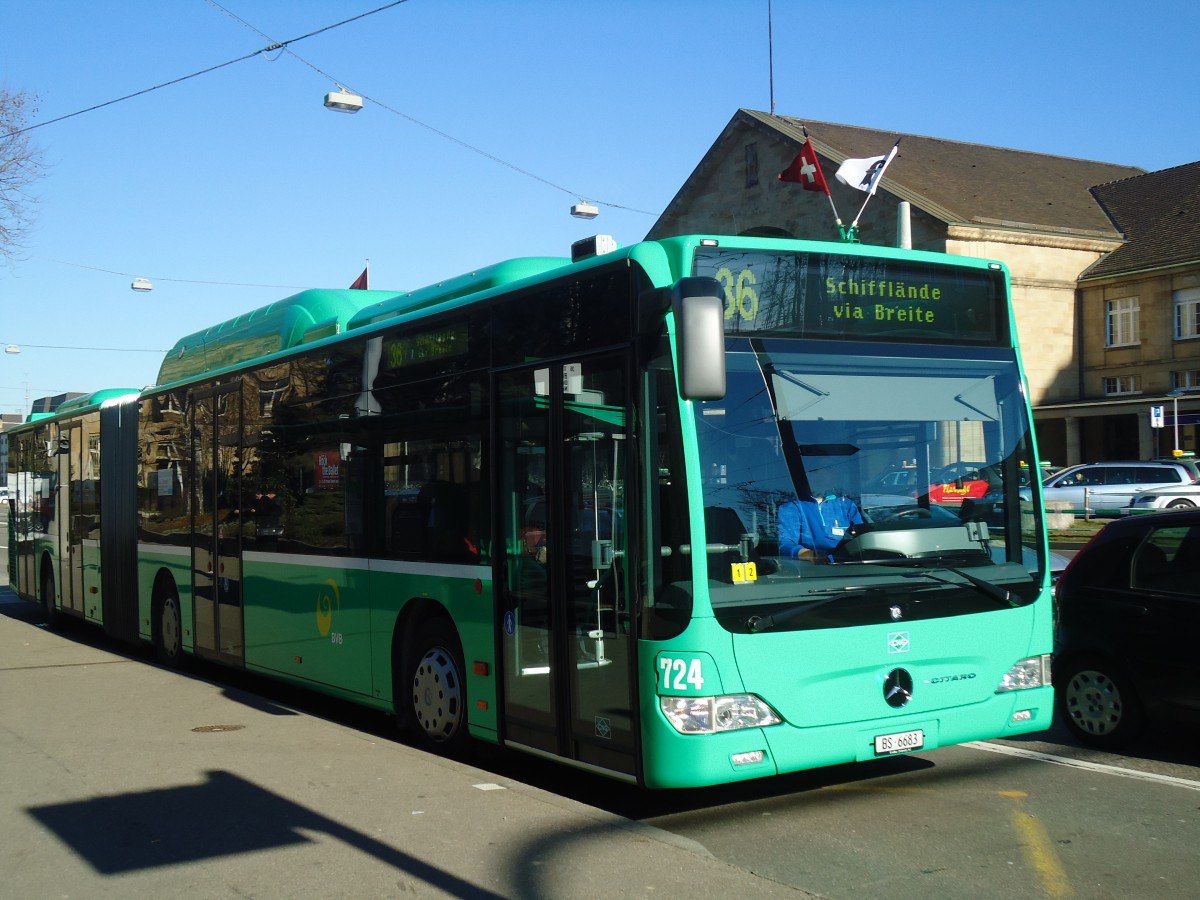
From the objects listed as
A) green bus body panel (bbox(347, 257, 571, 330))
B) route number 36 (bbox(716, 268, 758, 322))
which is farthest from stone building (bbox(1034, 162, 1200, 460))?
route number 36 (bbox(716, 268, 758, 322))

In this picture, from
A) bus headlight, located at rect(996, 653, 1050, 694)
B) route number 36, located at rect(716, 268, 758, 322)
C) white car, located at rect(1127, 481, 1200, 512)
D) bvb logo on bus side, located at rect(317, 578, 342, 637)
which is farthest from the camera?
white car, located at rect(1127, 481, 1200, 512)

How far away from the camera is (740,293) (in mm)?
6754

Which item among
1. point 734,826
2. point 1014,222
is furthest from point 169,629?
point 1014,222

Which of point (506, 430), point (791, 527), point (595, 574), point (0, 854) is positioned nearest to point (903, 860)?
point (791, 527)

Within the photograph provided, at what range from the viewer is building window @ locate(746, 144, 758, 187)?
170 ft

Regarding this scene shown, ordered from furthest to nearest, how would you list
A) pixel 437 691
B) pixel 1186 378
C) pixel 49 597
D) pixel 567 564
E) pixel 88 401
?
pixel 1186 378 < pixel 49 597 < pixel 88 401 < pixel 437 691 < pixel 567 564

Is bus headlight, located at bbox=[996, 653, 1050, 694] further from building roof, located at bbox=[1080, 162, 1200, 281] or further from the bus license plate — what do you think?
building roof, located at bbox=[1080, 162, 1200, 281]

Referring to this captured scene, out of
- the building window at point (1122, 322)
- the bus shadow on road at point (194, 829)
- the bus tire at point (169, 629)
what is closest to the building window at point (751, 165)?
the building window at point (1122, 322)

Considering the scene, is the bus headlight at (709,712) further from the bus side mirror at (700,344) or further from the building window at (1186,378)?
the building window at (1186,378)

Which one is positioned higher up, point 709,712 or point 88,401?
point 88,401

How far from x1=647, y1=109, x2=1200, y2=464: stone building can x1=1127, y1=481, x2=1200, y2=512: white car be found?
1331 cm

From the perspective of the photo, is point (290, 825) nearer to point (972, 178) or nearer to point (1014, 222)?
point (1014, 222)

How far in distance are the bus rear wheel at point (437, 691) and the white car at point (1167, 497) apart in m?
27.3

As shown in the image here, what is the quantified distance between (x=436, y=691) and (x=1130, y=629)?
4.59 m
